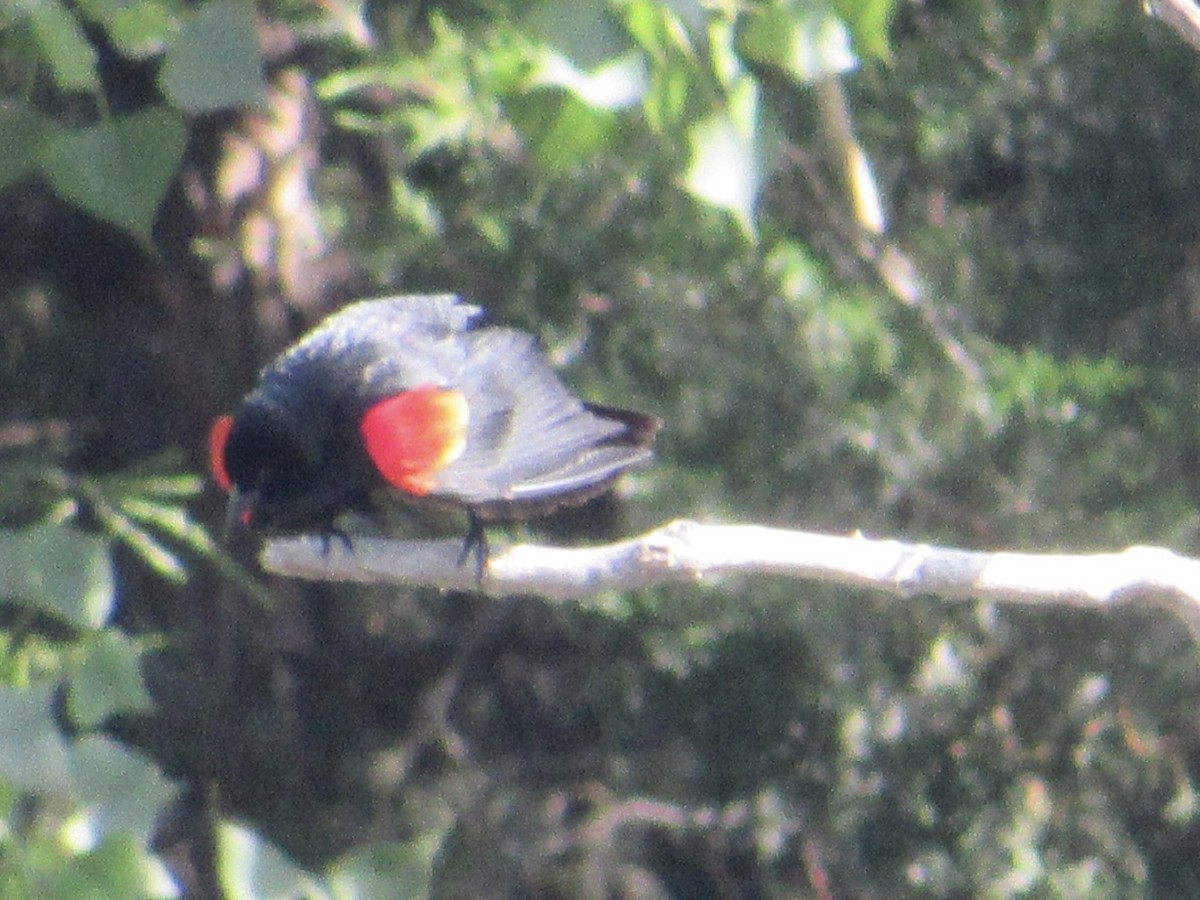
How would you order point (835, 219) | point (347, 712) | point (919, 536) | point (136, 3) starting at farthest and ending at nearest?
1. point (347, 712)
2. point (919, 536)
3. point (835, 219)
4. point (136, 3)

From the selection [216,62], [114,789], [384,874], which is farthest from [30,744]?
[216,62]

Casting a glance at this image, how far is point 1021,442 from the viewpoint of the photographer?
3082 mm

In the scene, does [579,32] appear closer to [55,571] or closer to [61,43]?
[61,43]

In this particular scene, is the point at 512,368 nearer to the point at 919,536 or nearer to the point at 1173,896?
the point at 919,536

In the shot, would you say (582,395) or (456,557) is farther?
(582,395)

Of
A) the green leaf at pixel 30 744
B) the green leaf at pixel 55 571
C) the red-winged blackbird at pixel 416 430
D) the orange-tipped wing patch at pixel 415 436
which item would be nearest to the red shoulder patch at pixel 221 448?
the red-winged blackbird at pixel 416 430

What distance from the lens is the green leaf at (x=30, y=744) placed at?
47.9 inches

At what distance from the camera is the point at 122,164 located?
163 cm

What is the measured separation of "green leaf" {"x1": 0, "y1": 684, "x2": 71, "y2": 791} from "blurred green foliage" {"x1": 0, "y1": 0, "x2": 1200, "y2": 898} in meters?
1.34

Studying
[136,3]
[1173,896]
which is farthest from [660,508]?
[136,3]

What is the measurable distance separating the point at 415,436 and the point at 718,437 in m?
1.09

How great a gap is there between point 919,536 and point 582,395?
31.4 inches

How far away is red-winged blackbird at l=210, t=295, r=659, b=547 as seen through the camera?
6.98 feet

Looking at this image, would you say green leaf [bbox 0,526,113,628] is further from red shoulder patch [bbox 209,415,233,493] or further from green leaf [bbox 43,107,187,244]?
red shoulder patch [bbox 209,415,233,493]
